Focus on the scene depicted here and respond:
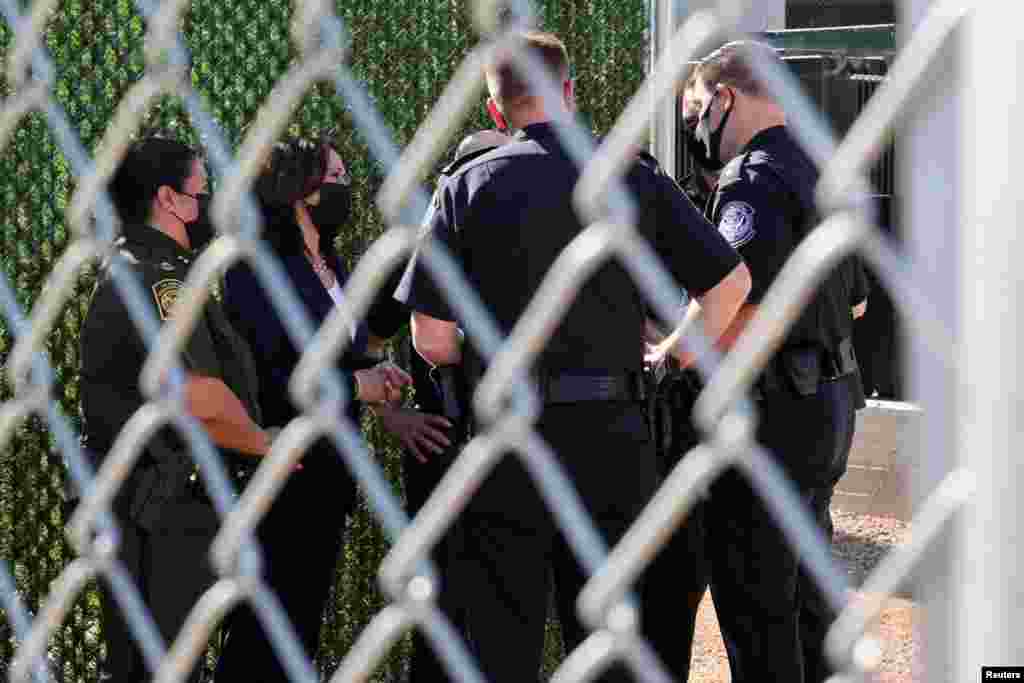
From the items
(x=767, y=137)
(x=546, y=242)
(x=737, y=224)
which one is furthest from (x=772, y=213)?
(x=546, y=242)

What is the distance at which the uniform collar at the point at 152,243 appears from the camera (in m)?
3.36

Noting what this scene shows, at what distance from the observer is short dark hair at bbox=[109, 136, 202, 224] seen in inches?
135

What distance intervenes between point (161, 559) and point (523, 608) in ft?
2.81

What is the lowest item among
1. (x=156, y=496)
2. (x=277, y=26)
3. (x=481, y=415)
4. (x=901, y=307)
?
(x=156, y=496)

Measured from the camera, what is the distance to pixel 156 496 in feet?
10.9

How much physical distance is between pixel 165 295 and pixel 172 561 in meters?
0.66

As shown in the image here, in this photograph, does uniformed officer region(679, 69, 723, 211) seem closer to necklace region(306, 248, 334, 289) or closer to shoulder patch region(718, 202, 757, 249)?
shoulder patch region(718, 202, 757, 249)

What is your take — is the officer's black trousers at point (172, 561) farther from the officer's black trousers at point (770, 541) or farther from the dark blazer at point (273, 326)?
the officer's black trousers at point (770, 541)

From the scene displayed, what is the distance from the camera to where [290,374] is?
3.79 meters

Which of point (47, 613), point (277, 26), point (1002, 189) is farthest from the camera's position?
point (277, 26)

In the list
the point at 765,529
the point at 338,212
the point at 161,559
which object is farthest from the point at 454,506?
the point at 338,212

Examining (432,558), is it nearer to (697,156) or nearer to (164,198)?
(164,198)

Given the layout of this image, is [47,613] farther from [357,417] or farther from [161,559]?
[357,417]

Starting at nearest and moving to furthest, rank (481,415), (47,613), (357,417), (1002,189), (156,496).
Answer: (1002,189) → (481,415) → (47,613) → (156,496) → (357,417)
